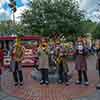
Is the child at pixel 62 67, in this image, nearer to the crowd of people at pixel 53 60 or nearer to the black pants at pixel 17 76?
the crowd of people at pixel 53 60

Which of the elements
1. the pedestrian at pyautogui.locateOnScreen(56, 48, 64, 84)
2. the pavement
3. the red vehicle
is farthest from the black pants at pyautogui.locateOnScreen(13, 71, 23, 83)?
the red vehicle

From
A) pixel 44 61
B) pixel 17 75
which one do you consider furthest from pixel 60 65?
pixel 17 75

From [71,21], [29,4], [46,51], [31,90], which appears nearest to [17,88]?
[31,90]

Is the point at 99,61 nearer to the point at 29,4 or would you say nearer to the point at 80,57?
the point at 80,57

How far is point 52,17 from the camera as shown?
3450 centimetres

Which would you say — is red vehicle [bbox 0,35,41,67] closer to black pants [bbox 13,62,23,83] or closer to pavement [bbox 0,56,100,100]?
black pants [bbox 13,62,23,83]

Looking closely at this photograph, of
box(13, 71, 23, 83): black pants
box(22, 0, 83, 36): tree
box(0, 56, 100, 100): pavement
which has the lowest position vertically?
box(0, 56, 100, 100): pavement

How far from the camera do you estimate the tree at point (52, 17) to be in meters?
34.5

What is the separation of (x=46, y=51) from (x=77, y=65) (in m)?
1.21

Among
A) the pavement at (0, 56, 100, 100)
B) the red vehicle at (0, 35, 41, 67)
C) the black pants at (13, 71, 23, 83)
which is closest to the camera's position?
the pavement at (0, 56, 100, 100)

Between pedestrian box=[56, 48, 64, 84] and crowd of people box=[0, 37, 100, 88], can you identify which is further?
pedestrian box=[56, 48, 64, 84]

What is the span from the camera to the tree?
34469 millimetres

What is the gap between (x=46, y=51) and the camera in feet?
40.9

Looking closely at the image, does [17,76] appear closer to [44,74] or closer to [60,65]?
[44,74]
